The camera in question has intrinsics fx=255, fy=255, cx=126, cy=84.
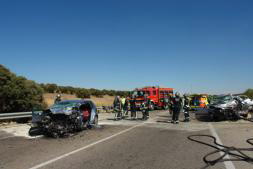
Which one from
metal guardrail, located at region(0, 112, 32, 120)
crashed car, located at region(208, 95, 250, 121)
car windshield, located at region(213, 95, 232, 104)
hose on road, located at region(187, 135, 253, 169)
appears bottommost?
hose on road, located at region(187, 135, 253, 169)

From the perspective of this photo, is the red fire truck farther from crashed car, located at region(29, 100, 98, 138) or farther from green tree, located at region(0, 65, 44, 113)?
crashed car, located at region(29, 100, 98, 138)

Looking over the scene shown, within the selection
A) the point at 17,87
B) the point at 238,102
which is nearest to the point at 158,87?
the point at 238,102

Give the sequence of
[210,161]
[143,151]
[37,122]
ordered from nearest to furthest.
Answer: [210,161]
[143,151]
[37,122]

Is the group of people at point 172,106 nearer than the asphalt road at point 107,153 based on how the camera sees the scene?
No

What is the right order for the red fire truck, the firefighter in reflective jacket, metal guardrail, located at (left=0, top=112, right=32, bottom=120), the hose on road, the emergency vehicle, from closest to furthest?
the hose on road → metal guardrail, located at (left=0, top=112, right=32, bottom=120) → the firefighter in reflective jacket → the emergency vehicle → the red fire truck

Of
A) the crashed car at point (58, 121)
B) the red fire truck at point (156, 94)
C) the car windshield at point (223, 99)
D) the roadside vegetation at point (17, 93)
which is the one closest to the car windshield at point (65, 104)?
the crashed car at point (58, 121)

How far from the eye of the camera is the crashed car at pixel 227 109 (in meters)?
16.0

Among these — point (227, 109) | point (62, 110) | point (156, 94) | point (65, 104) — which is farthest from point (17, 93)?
point (156, 94)

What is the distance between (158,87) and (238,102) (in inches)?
578

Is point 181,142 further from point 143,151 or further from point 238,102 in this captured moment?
point 238,102

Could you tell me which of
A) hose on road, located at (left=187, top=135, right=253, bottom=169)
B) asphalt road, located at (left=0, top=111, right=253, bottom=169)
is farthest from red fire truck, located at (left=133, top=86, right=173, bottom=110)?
hose on road, located at (left=187, top=135, right=253, bottom=169)

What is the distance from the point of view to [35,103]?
19.7 meters

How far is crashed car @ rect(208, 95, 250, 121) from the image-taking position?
1603cm

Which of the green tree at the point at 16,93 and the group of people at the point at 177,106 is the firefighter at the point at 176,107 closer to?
the group of people at the point at 177,106
